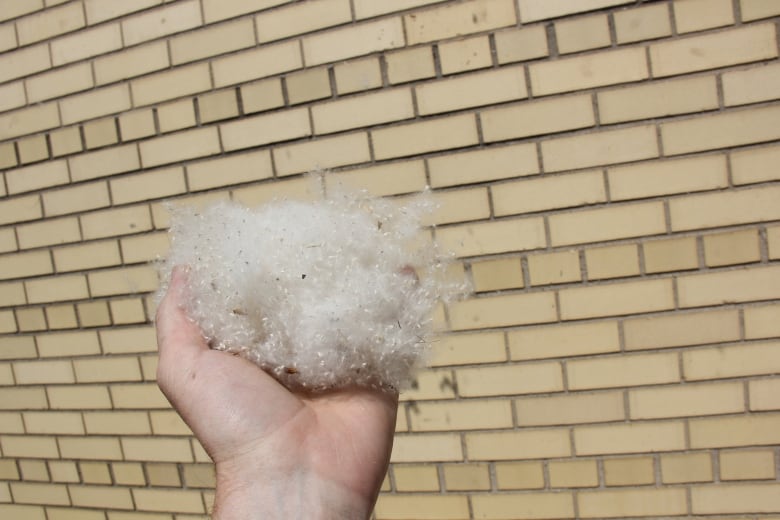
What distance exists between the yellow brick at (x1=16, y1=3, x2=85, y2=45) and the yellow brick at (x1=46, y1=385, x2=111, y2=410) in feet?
4.85

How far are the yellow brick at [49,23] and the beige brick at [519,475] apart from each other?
2.39 meters

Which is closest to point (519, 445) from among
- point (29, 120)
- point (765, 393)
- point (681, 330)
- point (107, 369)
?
point (681, 330)

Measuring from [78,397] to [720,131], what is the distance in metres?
2.68

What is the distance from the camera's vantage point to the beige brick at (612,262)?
2.08 m

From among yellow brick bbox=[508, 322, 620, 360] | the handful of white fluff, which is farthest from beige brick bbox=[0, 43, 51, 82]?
yellow brick bbox=[508, 322, 620, 360]

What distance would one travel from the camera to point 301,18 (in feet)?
7.41

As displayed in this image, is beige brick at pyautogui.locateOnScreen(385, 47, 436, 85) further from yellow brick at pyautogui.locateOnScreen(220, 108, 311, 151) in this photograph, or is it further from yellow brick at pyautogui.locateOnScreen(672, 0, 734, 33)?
yellow brick at pyautogui.locateOnScreen(672, 0, 734, 33)

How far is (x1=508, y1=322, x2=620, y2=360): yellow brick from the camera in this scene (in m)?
2.13

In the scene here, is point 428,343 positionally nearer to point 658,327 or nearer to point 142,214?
point 658,327

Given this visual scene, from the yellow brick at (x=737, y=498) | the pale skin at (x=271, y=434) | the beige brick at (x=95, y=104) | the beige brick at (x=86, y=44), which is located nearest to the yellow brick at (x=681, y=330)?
the yellow brick at (x=737, y=498)

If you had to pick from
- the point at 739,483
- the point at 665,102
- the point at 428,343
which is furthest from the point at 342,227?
the point at 739,483

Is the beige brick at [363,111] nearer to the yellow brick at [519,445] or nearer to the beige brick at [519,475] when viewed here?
the yellow brick at [519,445]

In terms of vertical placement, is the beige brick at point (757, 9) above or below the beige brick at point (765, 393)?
above

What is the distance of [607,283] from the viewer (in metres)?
2.11
